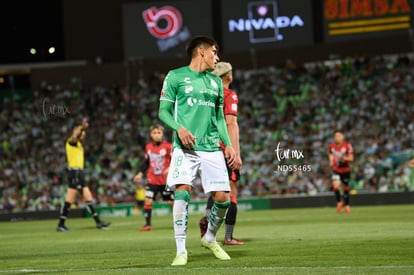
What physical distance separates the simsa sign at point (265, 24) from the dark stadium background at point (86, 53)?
1.04ft

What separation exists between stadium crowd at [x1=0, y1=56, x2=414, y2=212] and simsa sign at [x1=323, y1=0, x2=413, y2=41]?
5.27ft

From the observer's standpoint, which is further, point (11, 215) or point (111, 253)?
point (11, 215)

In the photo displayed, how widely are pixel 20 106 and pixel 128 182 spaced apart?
948 cm

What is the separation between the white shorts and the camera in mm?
9898

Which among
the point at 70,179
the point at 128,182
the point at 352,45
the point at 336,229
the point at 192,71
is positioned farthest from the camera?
the point at 352,45

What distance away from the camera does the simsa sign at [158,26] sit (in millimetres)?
40125

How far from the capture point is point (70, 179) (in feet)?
68.6

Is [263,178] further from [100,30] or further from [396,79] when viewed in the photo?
[100,30]

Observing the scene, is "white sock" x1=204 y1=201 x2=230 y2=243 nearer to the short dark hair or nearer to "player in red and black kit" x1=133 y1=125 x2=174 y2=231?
the short dark hair

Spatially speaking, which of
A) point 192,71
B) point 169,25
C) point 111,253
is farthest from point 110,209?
point 192,71

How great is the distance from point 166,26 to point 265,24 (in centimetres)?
479
